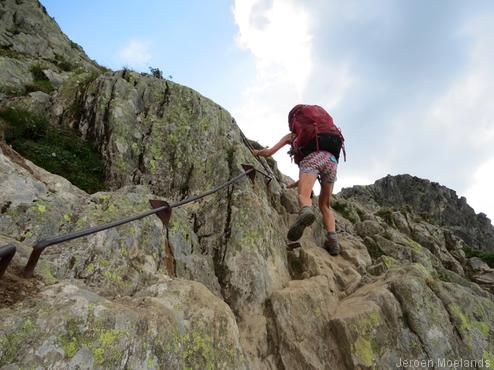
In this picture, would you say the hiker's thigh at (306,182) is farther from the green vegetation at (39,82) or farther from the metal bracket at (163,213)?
the green vegetation at (39,82)

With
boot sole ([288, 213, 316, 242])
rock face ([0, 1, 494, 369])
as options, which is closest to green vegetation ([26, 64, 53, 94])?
rock face ([0, 1, 494, 369])

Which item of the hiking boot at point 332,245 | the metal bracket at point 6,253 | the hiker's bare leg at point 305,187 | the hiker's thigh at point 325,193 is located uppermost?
the hiker's thigh at point 325,193

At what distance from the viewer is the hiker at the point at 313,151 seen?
923 cm

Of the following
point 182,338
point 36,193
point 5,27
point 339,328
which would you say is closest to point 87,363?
point 182,338

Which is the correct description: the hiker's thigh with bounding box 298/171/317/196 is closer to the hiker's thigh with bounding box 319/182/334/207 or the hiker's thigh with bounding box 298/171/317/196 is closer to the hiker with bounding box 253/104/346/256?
the hiker with bounding box 253/104/346/256

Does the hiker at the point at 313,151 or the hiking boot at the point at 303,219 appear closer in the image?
the hiking boot at the point at 303,219

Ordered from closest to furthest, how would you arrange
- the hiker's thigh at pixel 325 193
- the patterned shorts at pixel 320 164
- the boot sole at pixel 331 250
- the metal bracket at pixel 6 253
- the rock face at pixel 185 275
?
1. the metal bracket at pixel 6 253
2. the rock face at pixel 185 275
3. the patterned shorts at pixel 320 164
4. the hiker's thigh at pixel 325 193
5. the boot sole at pixel 331 250

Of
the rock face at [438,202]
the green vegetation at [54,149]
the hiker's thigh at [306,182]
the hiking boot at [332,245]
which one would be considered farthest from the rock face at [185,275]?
the rock face at [438,202]

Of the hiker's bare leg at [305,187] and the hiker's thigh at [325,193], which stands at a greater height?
the hiker's thigh at [325,193]

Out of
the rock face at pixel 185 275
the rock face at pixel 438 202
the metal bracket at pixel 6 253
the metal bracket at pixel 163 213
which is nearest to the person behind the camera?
the metal bracket at pixel 6 253

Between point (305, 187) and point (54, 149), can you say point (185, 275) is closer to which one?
point (305, 187)

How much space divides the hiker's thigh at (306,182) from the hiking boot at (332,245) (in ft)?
6.32

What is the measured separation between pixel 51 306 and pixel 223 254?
14.9ft

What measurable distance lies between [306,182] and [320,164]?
0.61m
